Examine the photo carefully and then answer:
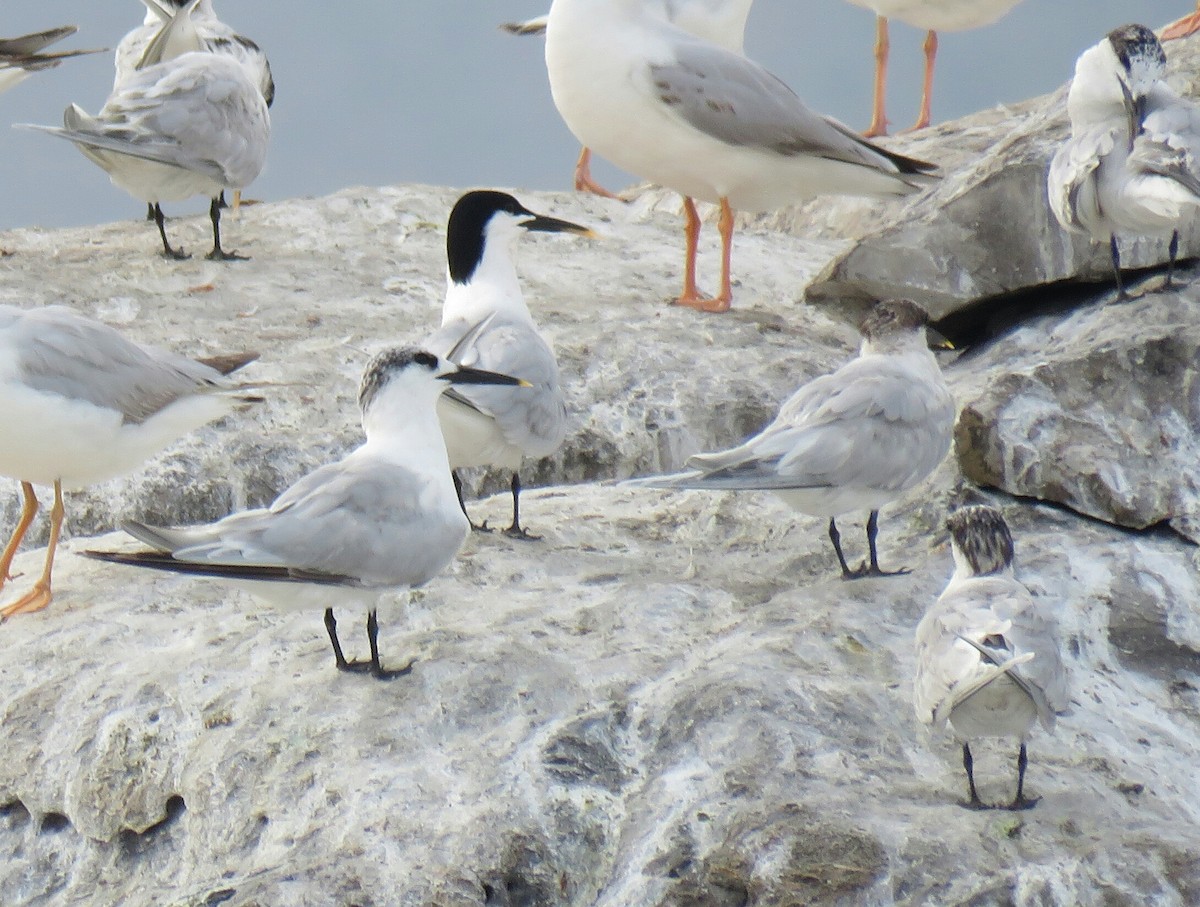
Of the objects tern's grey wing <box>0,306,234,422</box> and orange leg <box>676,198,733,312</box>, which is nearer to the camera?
tern's grey wing <box>0,306,234,422</box>

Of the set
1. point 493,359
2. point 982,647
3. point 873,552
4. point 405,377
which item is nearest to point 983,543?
point 982,647

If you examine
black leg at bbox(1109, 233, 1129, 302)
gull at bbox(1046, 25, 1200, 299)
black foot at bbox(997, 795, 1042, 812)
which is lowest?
black foot at bbox(997, 795, 1042, 812)

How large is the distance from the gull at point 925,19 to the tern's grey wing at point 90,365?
7463 millimetres

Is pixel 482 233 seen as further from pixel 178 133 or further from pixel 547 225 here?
pixel 178 133

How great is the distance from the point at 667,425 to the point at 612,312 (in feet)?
3.95

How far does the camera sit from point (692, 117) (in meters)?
8.91

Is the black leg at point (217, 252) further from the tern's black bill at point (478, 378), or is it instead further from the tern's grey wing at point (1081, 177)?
the tern's grey wing at point (1081, 177)

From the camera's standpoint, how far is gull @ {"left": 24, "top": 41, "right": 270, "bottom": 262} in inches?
375

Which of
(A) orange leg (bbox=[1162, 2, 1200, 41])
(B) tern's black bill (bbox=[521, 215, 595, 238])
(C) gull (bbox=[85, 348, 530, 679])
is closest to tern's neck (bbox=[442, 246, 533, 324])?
(B) tern's black bill (bbox=[521, 215, 595, 238])

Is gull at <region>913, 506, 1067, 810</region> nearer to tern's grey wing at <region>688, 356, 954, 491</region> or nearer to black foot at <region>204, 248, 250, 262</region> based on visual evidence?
tern's grey wing at <region>688, 356, 954, 491</region>

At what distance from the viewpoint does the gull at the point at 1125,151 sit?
698 cm

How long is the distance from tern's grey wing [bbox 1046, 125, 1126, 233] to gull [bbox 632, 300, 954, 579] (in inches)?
61.0

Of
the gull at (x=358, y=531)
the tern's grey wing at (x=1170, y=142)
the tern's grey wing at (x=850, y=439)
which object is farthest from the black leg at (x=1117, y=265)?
the gull at (x=358, y=531)

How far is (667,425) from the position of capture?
820 cm
